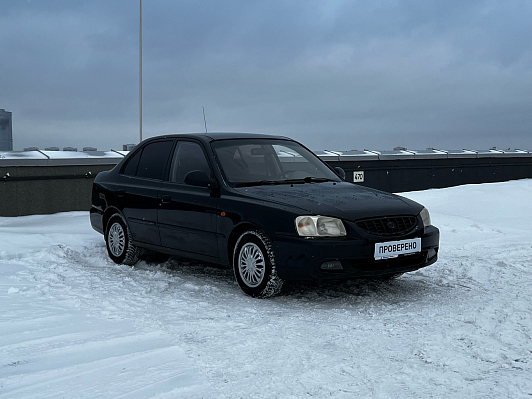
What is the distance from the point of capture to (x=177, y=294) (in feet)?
20.0

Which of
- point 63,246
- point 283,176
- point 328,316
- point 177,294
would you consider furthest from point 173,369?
point 63,246

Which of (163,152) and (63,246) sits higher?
(163,152)

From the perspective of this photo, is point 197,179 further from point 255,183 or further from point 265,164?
point 265,164

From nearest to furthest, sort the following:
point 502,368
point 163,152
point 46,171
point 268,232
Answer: point 502,368 < point 268,232 < point 163,152 < point 46,171

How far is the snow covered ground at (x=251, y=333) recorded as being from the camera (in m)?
3.67

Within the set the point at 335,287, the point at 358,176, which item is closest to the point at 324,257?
the point at 335,287

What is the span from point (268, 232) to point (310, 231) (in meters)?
0.40

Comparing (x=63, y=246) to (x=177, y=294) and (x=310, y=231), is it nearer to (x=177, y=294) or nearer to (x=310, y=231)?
(x=177, y=294)

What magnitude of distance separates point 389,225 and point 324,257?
721 millimetres

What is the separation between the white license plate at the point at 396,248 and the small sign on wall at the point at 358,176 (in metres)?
12.5

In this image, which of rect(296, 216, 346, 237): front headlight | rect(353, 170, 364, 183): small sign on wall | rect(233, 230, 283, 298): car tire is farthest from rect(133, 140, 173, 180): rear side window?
rect(353, 170, 364, 183): small sign on wall

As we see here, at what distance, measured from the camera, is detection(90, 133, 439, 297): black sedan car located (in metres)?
5.56

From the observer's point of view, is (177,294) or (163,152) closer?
(177,294)

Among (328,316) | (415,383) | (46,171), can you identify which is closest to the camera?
(415,383)
